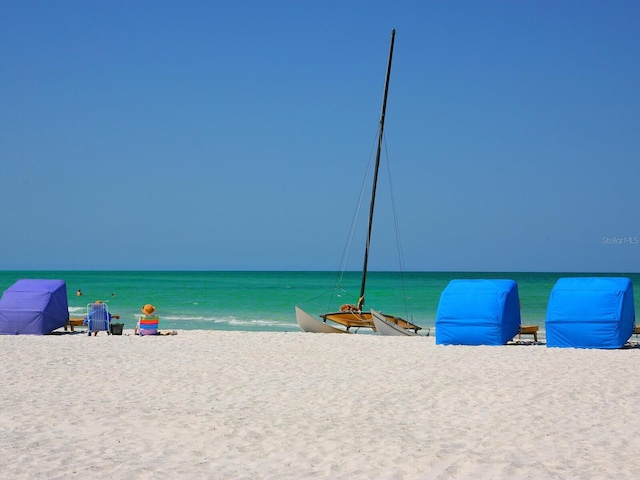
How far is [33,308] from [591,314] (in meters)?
15.7

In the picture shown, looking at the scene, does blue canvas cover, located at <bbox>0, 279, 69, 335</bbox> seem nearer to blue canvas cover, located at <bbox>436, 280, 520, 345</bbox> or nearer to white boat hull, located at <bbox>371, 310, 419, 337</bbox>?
white boat hull, located at <bbox>371, 310, 419, 337</bbox>

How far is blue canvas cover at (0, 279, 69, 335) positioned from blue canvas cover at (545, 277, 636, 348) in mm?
14195

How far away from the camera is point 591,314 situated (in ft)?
61.0

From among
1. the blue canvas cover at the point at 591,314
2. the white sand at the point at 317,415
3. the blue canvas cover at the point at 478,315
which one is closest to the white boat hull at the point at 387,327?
the blue canvas cover at the point at 478,315

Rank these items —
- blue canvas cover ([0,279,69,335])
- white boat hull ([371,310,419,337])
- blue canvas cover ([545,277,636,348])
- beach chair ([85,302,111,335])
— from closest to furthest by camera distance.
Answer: blue canvas cover ([545,277,636,348]), blue canvas cover ([0,279,69,335]), beach chair ([85,302,111,335]), white boat hull ([371,310,419,337])

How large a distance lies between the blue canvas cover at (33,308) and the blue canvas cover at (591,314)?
14195 millimetres

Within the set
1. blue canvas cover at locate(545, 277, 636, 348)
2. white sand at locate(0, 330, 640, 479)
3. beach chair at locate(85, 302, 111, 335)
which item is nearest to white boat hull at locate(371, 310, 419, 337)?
blue canvas cover at locate(545, 277, 636, 348)

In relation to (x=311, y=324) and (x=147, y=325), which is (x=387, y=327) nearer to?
(x=311, y=324)

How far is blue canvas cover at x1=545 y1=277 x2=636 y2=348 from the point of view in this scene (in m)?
18.4

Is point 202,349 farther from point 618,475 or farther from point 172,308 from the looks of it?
point 172,308

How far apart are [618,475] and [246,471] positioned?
353 centimetres

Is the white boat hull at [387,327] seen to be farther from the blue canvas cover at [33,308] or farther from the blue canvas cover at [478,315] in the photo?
the blue canvas cover at [33,308]

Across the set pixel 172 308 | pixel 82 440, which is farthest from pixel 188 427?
pixel 172 308

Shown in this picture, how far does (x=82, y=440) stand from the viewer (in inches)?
322
